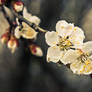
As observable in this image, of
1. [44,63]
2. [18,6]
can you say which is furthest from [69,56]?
[44,63]

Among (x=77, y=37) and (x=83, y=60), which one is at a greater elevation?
(x=77, y=37)

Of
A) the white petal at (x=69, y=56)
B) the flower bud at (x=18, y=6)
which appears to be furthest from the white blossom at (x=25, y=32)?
the white petal at (x=69, y=56)

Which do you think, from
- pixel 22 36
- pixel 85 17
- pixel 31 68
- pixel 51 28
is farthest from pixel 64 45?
pixel 31 68

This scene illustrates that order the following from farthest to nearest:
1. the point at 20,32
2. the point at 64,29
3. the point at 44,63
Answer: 1. the point at 44,63
2. the point at 20,32
3. the point at 64,29

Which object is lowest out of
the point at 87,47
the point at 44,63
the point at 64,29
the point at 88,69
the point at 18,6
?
the point at 88,69

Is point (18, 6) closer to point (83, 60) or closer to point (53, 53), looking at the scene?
point (53, 53)

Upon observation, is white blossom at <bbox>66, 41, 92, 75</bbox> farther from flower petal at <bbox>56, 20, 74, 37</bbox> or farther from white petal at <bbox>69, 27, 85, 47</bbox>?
flower petal at <bbox>56, 20, 74, 37</bbox>

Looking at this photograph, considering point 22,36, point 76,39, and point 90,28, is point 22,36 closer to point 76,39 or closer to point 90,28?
point 76,39

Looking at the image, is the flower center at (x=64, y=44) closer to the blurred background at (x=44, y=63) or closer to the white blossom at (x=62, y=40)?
the white blossom at (x=62, y=40)
